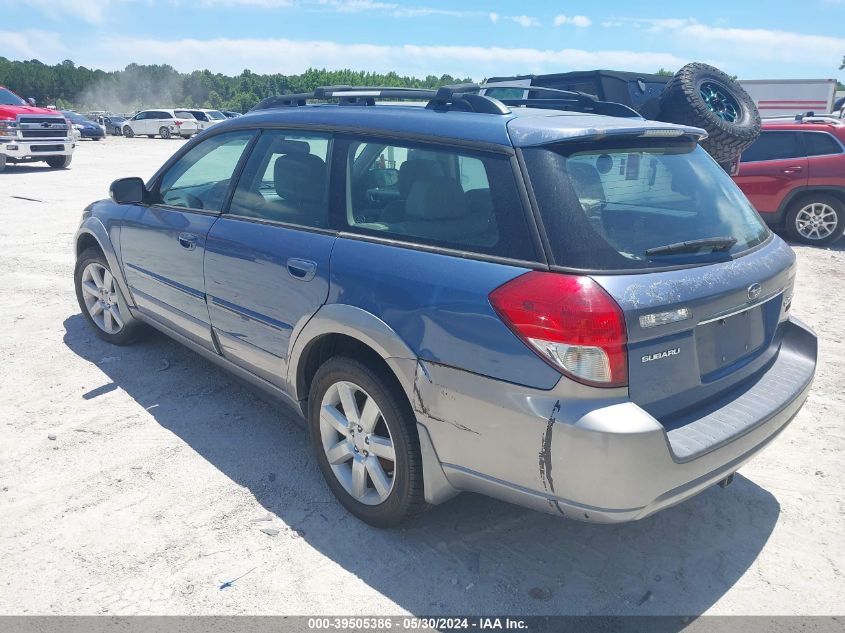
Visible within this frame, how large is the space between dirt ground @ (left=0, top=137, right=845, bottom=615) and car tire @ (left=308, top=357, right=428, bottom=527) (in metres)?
0.14

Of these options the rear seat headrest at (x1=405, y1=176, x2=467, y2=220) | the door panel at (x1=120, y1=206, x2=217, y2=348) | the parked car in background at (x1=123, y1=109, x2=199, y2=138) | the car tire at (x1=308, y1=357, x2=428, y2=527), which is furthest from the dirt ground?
the parked car in background at (x1=123, y1=109, x2=199, y2=138)

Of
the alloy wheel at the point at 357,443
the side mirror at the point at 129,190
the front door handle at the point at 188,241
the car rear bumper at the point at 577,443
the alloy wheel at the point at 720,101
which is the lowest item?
the alloy wheel at the point at 357,443

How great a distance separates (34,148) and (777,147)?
1747 centimetres

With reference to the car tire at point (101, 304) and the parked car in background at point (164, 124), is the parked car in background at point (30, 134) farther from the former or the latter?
the parked car in background at point (164, 124)

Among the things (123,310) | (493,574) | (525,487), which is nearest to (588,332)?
(525,487)

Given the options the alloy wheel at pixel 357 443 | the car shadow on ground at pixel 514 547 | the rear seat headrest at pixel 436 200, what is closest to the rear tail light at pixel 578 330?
the rear seat headrest at pixel 436 200

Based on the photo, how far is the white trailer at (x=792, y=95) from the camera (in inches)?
905

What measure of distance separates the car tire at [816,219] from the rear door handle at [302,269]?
9.06 m

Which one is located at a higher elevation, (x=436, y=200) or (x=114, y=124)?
(x=436, y=200)

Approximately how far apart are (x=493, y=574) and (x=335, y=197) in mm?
1800

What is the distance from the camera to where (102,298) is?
16.9 feet

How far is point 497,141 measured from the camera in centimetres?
264

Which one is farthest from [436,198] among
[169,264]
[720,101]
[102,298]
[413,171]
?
[720,101]

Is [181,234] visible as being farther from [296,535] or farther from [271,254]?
[296,535]
